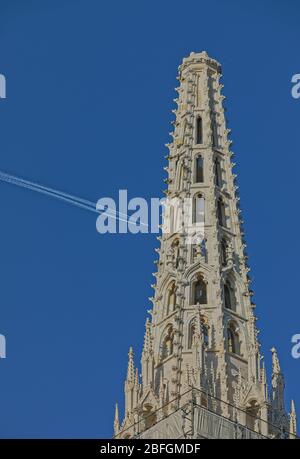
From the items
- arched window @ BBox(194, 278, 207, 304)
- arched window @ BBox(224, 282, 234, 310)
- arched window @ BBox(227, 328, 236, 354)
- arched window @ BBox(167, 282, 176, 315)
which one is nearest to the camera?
arched window @ BBox(227, 328, 236, 354)

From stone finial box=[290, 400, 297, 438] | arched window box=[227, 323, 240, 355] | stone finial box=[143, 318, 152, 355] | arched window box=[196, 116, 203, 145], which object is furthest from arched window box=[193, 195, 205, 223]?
stone finial box=[290, 400, 297, 438]

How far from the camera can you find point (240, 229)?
361 ft

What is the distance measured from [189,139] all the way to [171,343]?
→ 18.8 metres

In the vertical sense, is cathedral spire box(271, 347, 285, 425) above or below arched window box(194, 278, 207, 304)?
below

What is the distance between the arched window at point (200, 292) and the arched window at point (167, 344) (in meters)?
2.80

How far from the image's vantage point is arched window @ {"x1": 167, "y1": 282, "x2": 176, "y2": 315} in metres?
105

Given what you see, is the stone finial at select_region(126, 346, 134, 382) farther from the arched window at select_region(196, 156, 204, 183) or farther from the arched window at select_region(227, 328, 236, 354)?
the arched window at select_region(196, 156, 204, 183)

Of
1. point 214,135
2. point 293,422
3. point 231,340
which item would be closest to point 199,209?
point 214,135

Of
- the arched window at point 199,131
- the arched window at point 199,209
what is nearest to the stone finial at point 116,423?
the arched window at point 199,209

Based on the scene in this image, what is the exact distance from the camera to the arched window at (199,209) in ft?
358

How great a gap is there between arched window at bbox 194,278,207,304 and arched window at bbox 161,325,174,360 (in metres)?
2.80

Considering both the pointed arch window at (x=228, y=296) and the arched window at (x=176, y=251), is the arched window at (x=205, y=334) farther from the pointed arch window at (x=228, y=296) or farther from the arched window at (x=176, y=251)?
the arched window at (x=176, y=251)
